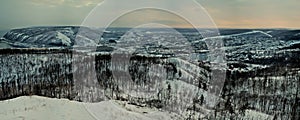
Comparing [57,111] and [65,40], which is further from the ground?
[57,111]

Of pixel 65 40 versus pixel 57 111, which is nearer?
pixel 57 111

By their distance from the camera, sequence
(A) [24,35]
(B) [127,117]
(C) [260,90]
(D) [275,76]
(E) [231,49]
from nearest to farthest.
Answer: (B) [127,117] → (C) [260,90] → (D) [275,76] → (E) [231,49] → (A) [24,35]

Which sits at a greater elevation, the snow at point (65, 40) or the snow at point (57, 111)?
the snow at point (57, 111)

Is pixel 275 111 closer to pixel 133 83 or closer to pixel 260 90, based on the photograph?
pixel 260 90

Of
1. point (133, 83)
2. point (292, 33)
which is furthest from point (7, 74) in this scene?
point (292, 33)

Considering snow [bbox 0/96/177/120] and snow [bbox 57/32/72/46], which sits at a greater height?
snow [bbox 0/96/177/120]

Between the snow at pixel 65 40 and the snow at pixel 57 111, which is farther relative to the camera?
the snow at pixel 65 40

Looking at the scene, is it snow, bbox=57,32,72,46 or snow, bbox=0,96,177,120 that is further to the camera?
snow, bbox=57,32,72,46

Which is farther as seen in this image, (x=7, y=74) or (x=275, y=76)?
(x=7, y=74)
